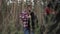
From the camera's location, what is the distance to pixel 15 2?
353cm

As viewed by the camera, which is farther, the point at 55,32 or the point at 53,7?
the point at 53,7

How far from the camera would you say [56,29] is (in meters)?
2.28

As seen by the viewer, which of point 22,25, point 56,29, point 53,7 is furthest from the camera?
point 22,25

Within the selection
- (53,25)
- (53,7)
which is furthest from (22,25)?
(53,25)

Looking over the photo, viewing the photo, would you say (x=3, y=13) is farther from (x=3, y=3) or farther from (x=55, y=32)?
(x=55, y=32)

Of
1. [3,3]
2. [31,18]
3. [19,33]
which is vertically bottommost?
[19,33]

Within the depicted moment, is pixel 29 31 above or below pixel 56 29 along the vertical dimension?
below

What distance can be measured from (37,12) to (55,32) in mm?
964

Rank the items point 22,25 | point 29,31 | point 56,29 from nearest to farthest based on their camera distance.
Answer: point 56,29
point 29,31
point 22,25

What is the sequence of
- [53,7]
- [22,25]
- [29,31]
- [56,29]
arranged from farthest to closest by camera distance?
[22,25] → [29,31] → [53,7] → [56,29]

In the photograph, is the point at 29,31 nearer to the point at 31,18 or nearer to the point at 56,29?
the point at 31,18

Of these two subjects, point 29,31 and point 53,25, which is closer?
point 53,25

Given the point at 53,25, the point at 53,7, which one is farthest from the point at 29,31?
the point at 53,25

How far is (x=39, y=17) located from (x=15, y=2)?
527mm
